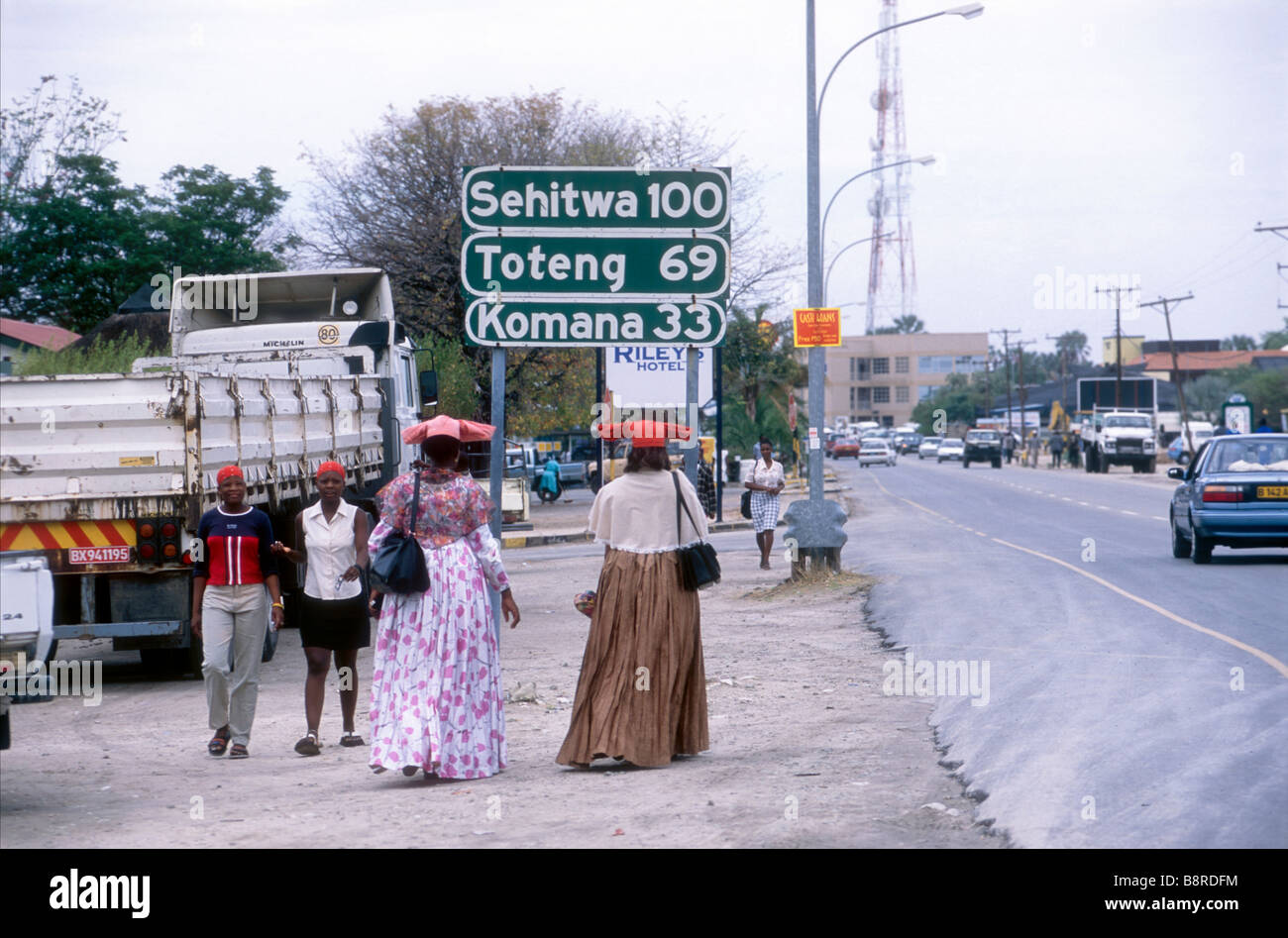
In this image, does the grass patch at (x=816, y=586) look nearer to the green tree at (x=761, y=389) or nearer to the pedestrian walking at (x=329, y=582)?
the pedestrian walking at (x=329, y=582)

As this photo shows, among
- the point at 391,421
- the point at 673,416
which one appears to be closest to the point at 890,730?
the point at 391,421

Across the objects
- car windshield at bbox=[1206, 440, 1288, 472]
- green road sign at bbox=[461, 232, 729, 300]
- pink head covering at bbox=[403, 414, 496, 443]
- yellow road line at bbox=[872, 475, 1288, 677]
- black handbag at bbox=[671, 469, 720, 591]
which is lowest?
yellow road line at bbox=[872, 475, 1288, 677]

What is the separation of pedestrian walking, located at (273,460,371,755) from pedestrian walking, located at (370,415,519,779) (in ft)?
3.82

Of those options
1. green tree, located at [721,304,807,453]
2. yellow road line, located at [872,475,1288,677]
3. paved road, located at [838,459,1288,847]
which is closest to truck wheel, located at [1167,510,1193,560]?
paved road, located at [838,459,1288,847]

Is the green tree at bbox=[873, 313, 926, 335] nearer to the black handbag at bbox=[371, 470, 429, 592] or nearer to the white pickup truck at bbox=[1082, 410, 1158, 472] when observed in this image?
the white pickup truck at bbox=[1082, 410, 1158, 472]

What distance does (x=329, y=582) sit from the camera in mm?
9000

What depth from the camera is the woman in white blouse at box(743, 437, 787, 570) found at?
20.5m

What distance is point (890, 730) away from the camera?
894cm

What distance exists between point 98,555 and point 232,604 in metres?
2.88

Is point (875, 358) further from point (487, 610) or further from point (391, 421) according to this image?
point (487, 610)

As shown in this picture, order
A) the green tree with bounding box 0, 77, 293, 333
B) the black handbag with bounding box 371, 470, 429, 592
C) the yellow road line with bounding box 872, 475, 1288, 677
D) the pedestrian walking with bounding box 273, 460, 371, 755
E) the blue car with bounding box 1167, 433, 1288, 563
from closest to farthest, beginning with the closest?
the black handbag with bounding box 371, 470, 429, 592
the pedestrian walking with bounding box 273, 460, 371, 755
the yellow road line with bounding box 872, 475, 1288, 677
the blue car with bounding box 1167, 433, 1288, 563
the green tree with bounding box 0, 77, 293, 333

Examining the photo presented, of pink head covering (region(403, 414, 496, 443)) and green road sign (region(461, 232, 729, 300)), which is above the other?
green road sign (region(461, 232, 729, 300))

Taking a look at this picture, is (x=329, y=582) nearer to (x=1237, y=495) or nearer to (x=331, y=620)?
(x=331, y=620)

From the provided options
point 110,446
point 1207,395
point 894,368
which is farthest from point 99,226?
point 894,368
